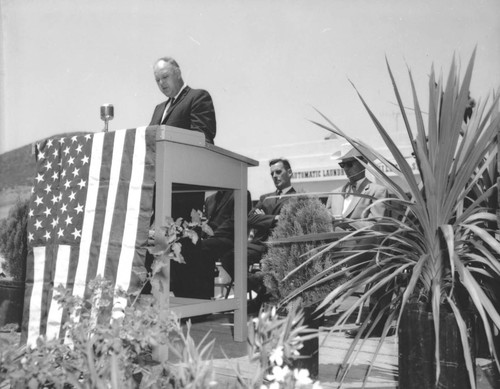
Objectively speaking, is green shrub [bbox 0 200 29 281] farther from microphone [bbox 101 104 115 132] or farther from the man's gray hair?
the man's gray hair

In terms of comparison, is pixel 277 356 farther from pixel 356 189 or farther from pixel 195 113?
pixel 356 189

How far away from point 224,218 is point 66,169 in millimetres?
1461

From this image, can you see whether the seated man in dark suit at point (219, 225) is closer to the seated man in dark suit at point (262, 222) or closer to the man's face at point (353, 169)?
the seated man in dark suit at point (262, 222)

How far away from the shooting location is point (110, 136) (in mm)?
2549

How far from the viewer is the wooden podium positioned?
2365mm

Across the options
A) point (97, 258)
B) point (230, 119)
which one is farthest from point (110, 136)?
point (230, 119)

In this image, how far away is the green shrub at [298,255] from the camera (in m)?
2.18

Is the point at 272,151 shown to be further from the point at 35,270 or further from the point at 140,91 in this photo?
the point at 35,270

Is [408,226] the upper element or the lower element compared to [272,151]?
lower

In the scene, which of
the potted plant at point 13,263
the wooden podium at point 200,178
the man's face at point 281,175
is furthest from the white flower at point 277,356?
the man's face at point 281,175

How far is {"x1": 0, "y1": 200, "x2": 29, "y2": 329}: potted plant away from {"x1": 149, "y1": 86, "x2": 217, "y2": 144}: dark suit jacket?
3.76ft

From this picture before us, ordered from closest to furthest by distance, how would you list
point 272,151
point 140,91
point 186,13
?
point 186,13 < point 140,91 < point 272,151

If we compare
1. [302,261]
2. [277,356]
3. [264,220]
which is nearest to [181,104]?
[264,220]

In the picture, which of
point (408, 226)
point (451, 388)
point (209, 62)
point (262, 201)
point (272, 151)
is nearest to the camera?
point (451, 388)
